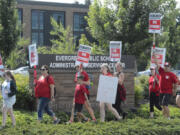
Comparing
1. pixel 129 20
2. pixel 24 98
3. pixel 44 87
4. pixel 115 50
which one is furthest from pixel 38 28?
pixel 44 87

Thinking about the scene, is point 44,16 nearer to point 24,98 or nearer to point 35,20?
point 35,20

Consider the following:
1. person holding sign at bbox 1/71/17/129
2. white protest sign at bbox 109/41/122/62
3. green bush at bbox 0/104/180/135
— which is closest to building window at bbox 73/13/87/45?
white protest sign at bbox 109/41/122/62

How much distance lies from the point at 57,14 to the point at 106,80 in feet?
129

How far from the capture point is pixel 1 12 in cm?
1769

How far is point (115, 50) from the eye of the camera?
30.8ft

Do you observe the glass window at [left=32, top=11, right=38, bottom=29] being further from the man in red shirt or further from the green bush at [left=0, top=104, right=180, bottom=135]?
the green bush at [left=0, top=104, right=180, bottom=135]

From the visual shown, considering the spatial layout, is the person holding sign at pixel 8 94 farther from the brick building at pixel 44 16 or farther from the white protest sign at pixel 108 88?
the brick building at pixel 44 16

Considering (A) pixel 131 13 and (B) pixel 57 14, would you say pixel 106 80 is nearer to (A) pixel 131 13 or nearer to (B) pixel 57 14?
(A) pixel 131 13

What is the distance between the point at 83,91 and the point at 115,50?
6.31ft

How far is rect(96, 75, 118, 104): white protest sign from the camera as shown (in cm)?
768

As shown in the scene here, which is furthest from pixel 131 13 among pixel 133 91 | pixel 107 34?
pixel 133 91

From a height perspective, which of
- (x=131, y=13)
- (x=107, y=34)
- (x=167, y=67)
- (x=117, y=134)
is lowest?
(x=117, y=134)

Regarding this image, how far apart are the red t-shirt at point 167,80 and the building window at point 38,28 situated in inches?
1475

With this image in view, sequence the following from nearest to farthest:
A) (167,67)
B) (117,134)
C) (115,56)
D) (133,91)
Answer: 1. (117,134)
2. (167,67)
3. (115,56)
4. (133,91)
